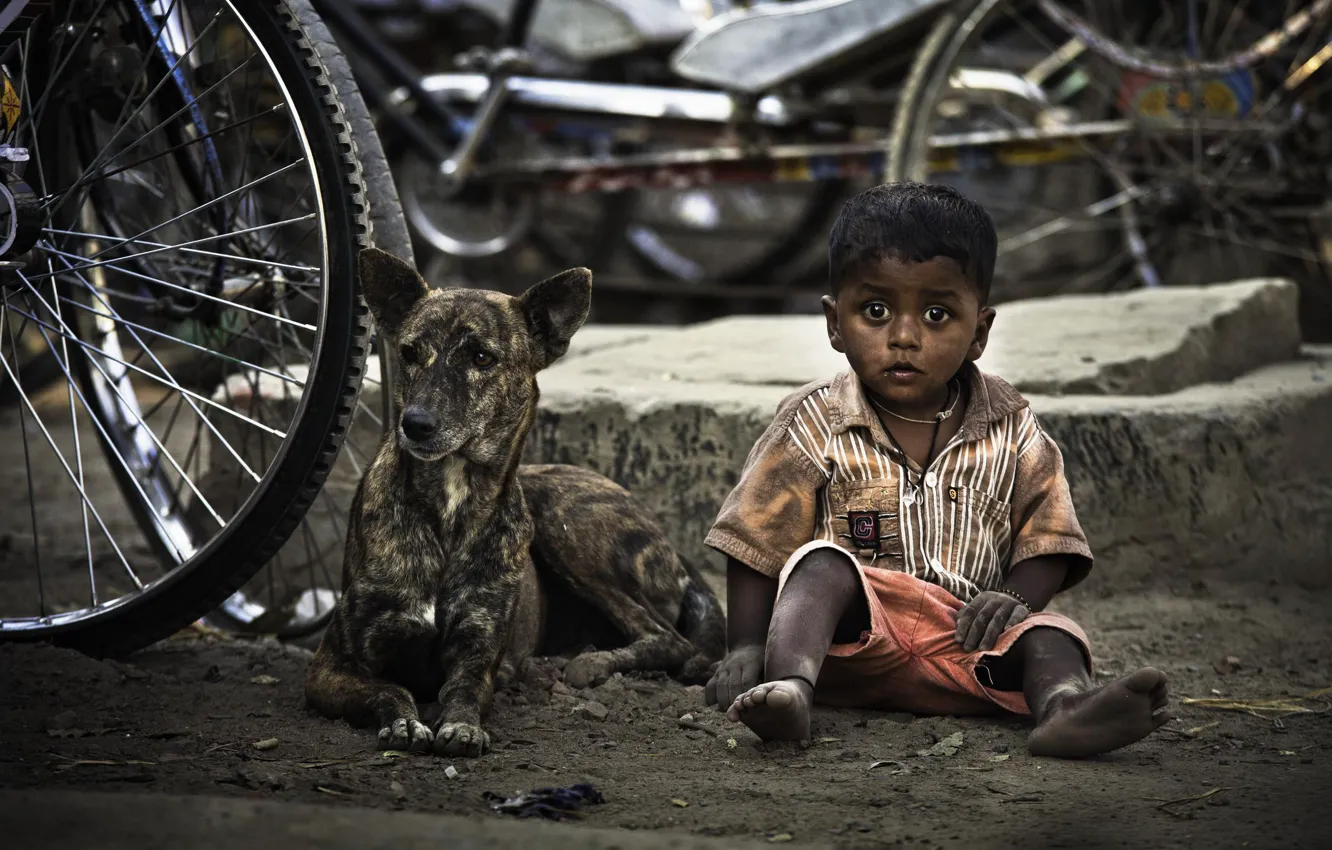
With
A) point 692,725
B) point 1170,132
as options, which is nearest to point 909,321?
point 692,725

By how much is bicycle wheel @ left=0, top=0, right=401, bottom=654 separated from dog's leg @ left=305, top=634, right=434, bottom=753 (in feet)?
0.90

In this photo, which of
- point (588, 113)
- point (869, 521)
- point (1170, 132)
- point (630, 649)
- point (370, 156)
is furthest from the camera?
point (588, 113)

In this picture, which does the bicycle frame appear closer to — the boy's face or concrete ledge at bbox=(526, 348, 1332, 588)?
concrete ledge at bbox=(526, 348, 1332, 588)

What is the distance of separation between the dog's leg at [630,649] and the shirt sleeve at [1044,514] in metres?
0.84

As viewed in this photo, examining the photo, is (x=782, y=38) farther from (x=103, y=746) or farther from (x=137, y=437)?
(x=103, y=746)

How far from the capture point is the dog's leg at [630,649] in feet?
10.8

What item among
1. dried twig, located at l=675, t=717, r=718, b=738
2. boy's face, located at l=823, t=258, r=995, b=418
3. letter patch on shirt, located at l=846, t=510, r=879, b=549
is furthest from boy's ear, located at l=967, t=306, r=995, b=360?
dried twig, located at l=675, t=717, r=718, b=738

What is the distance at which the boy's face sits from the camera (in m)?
2.86

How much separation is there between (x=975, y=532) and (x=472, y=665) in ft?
3.36

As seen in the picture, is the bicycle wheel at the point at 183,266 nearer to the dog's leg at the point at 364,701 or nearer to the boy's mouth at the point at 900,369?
the dog's leg at the point at 364,701

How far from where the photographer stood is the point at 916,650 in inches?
116

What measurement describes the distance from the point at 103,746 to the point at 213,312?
1190 mm

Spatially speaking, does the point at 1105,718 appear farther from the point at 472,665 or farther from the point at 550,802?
the point at 472,665

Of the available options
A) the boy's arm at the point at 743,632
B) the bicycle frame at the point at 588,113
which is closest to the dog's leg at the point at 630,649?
the boy's arm at the point at 743,632
